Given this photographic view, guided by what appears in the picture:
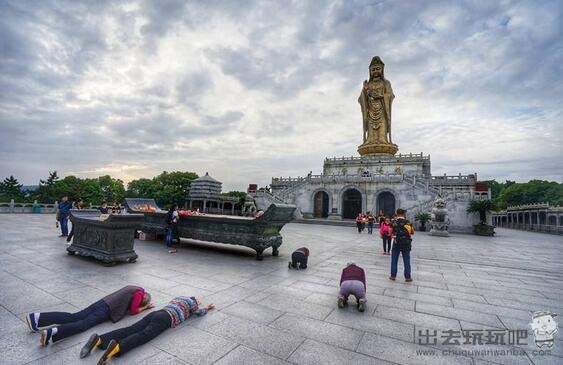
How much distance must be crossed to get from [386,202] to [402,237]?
2533 cm

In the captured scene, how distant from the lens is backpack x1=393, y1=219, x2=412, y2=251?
613 cm

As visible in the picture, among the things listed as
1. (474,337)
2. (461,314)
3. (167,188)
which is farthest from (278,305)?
(167,188)

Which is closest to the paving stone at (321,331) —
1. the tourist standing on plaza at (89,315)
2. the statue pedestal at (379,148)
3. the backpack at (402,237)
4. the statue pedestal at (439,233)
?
A: the tourist standing on plaza at (89,315)

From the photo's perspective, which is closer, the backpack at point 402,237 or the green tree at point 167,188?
the backpack at point 402,237

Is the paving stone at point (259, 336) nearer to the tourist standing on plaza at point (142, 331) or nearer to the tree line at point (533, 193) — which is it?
the tourist standing on plaza at point (142, 331)

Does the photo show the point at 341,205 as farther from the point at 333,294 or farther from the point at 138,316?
the point at 138,316

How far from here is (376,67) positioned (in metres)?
39.7

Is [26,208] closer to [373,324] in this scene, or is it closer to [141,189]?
[141,189]

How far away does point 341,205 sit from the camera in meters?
30.0

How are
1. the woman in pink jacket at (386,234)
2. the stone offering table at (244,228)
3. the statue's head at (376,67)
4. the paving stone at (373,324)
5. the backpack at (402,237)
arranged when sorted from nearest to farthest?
the paving stone at (373,324) < the backpack at (402,237) < the stone offering table at (244,228) < the woman in pink jacket at (386,234) < the statue's head at (376,67)

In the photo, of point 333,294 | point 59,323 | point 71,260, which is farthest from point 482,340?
point 71,260

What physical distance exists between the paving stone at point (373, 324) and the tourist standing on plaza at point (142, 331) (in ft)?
6.36

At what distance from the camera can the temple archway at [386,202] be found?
29.5 m

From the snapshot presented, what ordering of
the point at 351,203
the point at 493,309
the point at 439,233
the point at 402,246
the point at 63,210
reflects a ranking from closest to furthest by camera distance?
the point at 493,309, the point at 402,246, the point at 63,210, the point at 439,233, the point at 351,203
